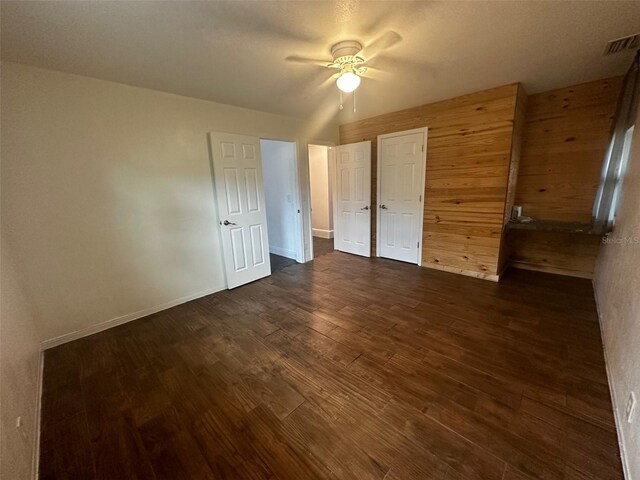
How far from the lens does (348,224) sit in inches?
187

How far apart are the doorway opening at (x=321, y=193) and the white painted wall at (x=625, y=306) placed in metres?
4.25

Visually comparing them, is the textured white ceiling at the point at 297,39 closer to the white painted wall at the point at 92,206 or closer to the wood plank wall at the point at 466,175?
the white painted wall at the point at 92,206

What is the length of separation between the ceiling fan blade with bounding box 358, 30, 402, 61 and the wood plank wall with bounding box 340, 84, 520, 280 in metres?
1.75

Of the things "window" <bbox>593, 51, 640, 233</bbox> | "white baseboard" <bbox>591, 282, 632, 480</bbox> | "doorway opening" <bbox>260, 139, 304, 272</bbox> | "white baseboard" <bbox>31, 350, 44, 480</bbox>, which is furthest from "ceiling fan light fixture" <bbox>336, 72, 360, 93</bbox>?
"white baseboard" <bbox>31, 350, 44, 480</bbox>

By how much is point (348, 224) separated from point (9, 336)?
414 centimetres

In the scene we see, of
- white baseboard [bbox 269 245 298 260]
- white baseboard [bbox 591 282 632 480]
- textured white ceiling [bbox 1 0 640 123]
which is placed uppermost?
textured white ceiling [bbox 1 0 640 123]

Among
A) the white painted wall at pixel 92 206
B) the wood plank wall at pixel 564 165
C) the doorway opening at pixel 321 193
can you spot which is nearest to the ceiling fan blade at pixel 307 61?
the white painted wall at pixel 92 206

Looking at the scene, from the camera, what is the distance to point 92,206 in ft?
7.64

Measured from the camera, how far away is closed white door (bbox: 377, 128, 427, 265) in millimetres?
3734

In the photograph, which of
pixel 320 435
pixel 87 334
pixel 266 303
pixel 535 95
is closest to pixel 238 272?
pixel 266 303

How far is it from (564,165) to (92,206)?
5.39 meters

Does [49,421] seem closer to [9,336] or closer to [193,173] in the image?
[9,336]

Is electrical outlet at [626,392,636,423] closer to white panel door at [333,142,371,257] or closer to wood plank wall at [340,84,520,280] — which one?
wood plank wall at [340,84,520,280]

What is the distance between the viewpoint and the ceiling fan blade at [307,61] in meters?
2.13
